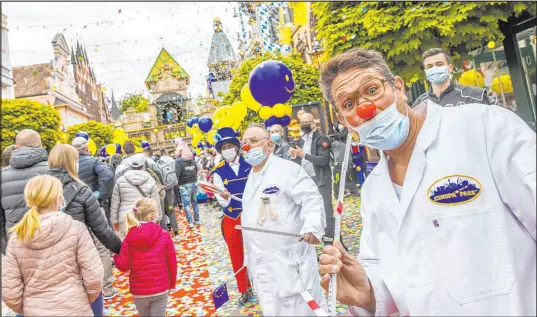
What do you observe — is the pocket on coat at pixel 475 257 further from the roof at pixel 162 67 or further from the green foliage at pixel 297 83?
the roof at pixel 162 67

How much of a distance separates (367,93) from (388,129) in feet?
0.62

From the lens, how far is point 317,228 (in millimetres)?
3578

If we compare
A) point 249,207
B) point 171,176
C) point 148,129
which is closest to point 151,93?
point 148,129

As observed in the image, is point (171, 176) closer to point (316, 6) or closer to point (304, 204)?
point (316, 6)

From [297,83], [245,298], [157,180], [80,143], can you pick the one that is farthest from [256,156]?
[297,83]

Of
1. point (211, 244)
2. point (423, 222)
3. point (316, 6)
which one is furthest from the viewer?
point (211, 244)

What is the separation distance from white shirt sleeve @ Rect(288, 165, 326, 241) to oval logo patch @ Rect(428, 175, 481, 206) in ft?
7.03

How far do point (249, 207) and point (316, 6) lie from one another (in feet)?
17.4

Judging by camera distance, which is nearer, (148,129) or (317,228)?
(317,228)

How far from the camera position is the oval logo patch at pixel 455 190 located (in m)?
1.43

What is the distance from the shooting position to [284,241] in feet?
12.1

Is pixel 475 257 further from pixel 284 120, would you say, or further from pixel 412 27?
pixel 284 120

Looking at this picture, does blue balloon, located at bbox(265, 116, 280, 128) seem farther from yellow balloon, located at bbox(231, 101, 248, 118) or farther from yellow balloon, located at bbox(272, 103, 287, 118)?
yellow balloon, located at bbox(231, 101, 248, 118)

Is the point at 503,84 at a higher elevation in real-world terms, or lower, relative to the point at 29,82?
lower
